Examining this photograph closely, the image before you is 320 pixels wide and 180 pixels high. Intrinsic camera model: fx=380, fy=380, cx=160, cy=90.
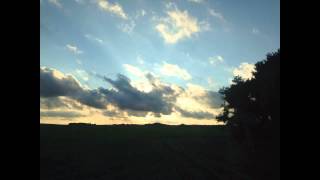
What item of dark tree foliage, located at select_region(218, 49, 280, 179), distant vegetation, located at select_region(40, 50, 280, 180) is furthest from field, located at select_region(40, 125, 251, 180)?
dark tree foliage, located at select_region(218, 49, 280, 179)

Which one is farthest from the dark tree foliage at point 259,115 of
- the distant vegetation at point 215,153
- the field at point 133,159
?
the field at point 133,159

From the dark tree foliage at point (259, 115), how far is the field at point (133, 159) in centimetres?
266

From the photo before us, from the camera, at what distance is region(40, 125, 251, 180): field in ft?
146

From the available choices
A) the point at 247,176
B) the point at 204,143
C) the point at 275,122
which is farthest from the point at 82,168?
the point at 204,143

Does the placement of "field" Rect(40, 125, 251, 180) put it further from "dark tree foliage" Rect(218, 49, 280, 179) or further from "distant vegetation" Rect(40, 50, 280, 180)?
"dark tree foliage" Rect(218, 49, 280, 179)

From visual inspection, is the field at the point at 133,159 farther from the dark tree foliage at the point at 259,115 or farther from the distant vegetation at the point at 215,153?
the dark tree foliage at the point at 259,115

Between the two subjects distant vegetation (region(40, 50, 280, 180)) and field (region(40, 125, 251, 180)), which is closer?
distant vegetation (region(40, 50, 280, 180))

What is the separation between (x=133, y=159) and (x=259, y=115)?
84.2ft

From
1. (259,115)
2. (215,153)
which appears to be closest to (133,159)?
(215,153)

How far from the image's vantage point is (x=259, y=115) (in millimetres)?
37156

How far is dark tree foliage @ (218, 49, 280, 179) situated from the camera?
35.1 meters

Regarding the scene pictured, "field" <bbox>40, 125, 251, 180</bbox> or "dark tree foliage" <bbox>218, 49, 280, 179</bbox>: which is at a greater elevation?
"dark tree foliage" <bbox>218, 49, 280, 179</bbox>

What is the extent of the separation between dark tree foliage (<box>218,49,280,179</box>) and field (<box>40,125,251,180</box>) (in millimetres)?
2664
